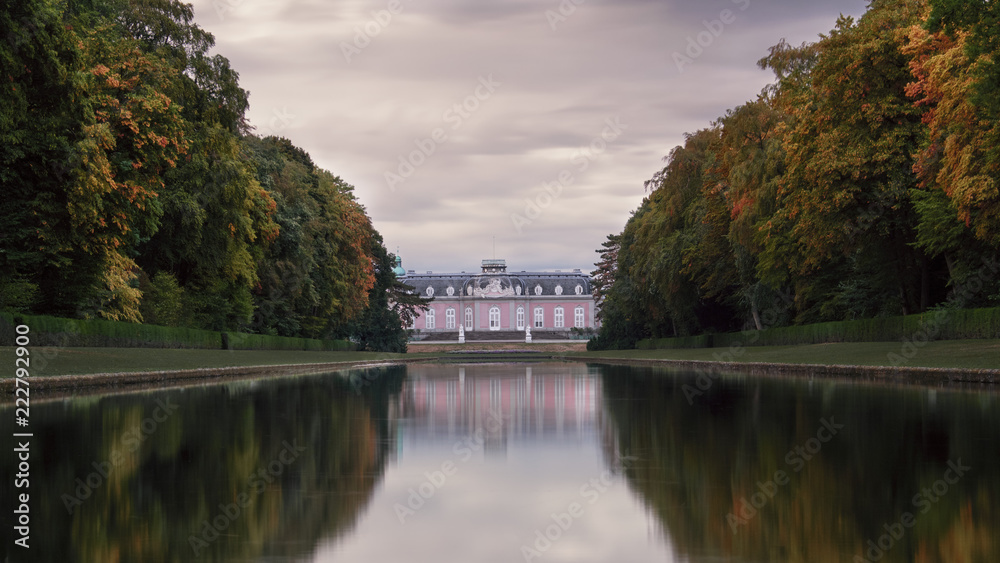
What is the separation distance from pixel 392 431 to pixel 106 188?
15299 mm

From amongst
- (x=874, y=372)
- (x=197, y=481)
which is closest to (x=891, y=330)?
(x=874, y=372)

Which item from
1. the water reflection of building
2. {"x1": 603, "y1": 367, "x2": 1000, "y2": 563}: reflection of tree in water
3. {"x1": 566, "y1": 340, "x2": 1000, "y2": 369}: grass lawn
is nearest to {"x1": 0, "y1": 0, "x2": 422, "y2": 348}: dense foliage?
the water reflection of building

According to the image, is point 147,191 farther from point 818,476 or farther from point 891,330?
point 818,476

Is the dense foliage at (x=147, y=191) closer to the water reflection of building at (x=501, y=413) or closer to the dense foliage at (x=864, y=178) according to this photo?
the water reflection of building at (x=501, y=413)

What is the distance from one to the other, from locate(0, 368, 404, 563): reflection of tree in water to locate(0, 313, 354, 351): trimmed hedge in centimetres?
1202

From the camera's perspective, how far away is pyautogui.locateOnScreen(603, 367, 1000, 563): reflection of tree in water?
4.84m

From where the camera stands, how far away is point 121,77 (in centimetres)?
2881

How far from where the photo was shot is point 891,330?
31.6 m

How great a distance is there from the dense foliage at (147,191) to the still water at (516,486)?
1192 centimetres

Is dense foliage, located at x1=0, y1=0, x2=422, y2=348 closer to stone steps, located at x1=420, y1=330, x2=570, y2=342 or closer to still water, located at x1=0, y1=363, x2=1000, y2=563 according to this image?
still water, located at x1=0, y1=363, x2=1000, y2=563

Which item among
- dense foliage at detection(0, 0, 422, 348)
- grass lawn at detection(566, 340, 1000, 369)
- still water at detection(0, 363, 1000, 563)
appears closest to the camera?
still water at detection(0, 363, 1000, 563)

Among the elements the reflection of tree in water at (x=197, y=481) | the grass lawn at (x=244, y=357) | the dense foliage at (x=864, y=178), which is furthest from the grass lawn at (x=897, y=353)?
the reflection of tree in water at (x=197, y=481)

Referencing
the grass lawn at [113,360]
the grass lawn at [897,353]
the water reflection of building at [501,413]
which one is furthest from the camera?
the grass lawn at [897,353]

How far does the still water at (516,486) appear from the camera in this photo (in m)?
4.80
